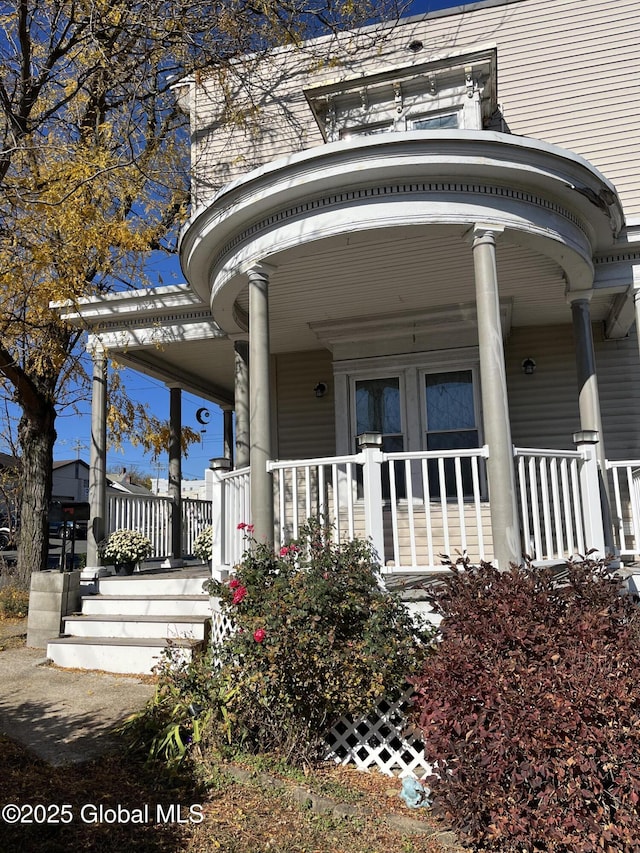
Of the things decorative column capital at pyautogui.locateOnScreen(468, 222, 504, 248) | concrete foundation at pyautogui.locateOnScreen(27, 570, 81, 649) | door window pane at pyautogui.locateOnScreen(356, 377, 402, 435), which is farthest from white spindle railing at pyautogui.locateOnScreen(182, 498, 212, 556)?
decorative column capital at pyautogui.locateOnScreen(468, 222, 504, 248)

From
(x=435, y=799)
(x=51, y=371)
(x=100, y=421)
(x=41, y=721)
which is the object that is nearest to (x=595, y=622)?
(x=435, y=799)

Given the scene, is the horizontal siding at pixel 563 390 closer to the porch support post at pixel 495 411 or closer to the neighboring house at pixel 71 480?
the porch support post at pixel 495 411

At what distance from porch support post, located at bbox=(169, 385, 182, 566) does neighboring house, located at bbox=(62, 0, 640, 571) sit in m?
0.41

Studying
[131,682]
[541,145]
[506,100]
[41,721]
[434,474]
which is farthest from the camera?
[506,100]

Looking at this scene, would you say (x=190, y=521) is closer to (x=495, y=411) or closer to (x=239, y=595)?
(x=239, y=595)

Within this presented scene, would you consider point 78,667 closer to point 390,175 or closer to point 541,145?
point 390,175

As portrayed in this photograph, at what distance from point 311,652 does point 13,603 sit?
7.46m

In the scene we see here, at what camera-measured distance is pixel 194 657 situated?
5.55 metres

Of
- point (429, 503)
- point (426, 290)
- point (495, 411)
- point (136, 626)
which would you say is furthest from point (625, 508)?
point (136, 626)

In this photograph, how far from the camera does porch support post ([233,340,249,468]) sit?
7.53 meters

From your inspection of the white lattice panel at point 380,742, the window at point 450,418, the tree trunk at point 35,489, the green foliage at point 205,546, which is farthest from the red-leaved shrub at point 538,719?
the tree trunk at point 35,489

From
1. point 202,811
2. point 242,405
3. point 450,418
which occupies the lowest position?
point 202,811

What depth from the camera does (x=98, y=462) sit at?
8836mm

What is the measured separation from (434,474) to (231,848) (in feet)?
17.8
